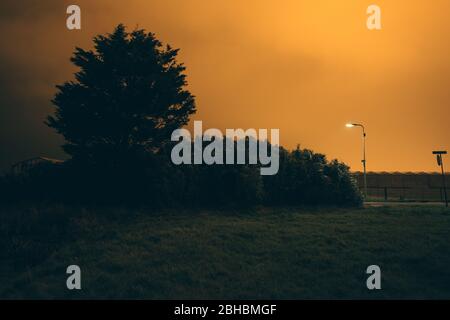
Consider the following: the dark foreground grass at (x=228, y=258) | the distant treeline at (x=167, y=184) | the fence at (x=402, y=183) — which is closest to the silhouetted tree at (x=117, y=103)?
the distant treeline at (x=167, y=184)

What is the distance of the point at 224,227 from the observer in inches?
623

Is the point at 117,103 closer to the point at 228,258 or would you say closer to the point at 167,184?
the point at 167,184

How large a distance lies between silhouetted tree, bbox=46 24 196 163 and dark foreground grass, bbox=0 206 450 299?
5.86 meters

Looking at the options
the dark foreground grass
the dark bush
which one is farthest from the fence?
the dark foreground grass

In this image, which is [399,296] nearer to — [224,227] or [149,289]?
[149,289]

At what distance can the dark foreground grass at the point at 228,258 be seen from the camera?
9000 mm

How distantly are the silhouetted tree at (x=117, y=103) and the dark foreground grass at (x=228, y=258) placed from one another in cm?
586

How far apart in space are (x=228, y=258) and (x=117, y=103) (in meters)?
14.2

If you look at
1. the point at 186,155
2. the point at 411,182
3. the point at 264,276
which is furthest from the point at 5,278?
the point at 411,182

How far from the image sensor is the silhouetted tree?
2202 centimetres

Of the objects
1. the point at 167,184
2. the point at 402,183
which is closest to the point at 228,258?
the point at 167,184

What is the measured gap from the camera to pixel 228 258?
11438 mm
